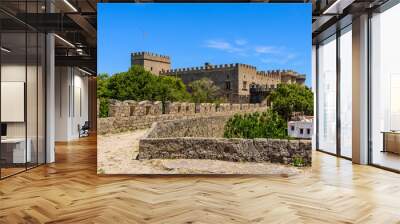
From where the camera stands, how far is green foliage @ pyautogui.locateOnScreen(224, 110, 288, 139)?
6168 mm

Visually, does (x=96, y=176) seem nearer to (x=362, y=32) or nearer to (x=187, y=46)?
(x=187, y=46)

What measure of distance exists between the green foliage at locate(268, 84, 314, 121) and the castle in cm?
11

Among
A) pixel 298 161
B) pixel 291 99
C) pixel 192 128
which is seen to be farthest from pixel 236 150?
pixel 291 99

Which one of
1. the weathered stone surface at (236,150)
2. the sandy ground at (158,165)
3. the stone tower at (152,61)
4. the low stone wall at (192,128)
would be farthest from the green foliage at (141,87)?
the weathered stone surface at (236,150)

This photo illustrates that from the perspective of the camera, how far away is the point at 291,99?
20.5 feet

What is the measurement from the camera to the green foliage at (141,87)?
19.8ft

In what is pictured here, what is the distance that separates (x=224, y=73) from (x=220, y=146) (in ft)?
3.95

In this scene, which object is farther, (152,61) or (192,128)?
(192,128)

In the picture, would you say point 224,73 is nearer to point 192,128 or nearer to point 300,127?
point 192,128

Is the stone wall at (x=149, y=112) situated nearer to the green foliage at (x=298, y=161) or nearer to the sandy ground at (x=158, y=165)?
the sandy ground at (x=158, y=165)

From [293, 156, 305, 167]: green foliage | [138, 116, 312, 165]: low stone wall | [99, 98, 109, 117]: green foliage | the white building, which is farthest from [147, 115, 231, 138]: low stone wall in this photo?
[293, 156, 305, 167]: green foliage

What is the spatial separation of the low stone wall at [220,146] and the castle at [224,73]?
652mm

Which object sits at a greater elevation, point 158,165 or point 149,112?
point 149,112

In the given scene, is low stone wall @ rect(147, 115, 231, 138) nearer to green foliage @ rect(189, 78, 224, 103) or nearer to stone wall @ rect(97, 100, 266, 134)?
stone wall @ rect(97, 100, 266, 134)
